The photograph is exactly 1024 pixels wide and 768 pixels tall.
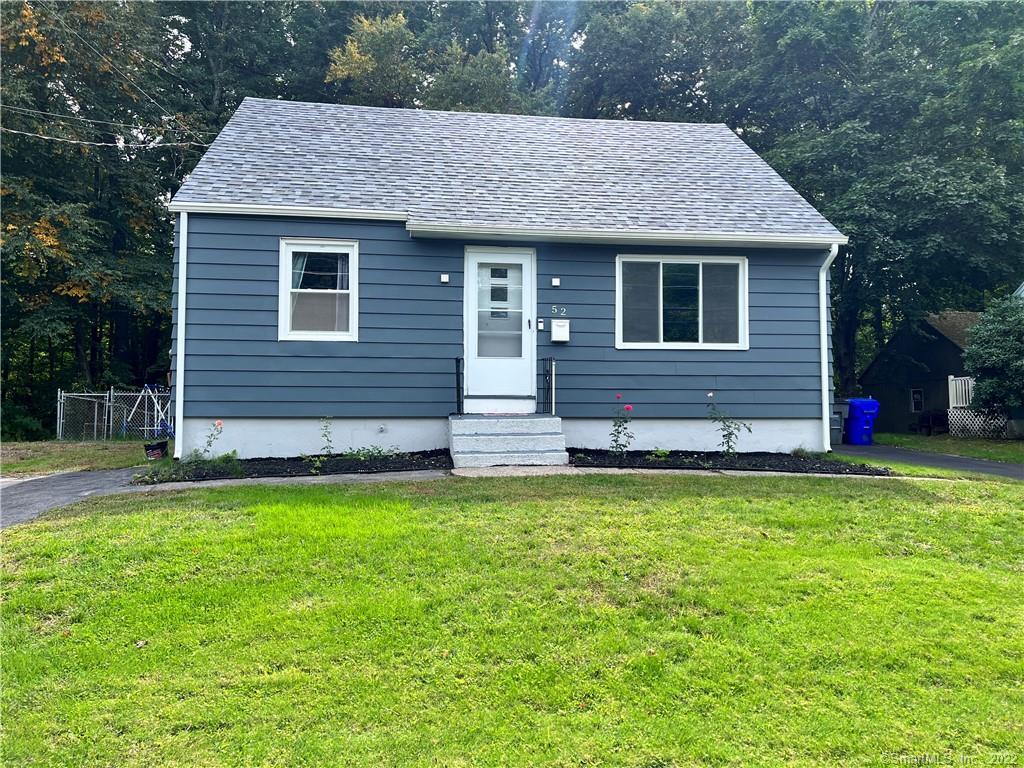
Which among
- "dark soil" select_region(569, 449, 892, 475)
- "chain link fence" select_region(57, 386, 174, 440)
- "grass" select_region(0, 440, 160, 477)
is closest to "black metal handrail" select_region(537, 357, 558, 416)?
"dark soil" select_region(569, 449, 892, 475)

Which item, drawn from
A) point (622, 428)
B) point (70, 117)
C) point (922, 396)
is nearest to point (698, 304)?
point (622, 428)

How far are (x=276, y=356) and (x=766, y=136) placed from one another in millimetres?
18129

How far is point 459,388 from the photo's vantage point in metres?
8.17

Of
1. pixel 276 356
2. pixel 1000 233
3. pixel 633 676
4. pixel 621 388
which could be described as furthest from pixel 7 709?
pixel 1000 233

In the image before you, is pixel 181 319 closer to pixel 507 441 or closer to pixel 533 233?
pixel 507 441

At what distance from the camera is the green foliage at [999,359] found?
12.6 metres

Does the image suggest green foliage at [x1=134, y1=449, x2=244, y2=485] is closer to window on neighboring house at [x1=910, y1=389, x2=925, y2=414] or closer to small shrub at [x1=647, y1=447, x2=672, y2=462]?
small shrub at [x1=647, y1=447, x2=672, y2=462]

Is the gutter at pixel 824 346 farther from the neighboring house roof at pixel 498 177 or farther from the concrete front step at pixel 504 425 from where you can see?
the concrete front step at pixel 504 425

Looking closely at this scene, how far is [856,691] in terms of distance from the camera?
2703 millimetres

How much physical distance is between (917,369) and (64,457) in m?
22.4

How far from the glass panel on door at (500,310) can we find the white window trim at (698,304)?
4.44ft

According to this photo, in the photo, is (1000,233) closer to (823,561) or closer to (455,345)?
(455,345)

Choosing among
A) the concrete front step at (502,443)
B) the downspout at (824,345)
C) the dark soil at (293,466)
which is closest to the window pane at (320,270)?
the dark soil at (293,466)

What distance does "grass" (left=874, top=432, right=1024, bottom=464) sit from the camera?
10450mm
